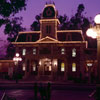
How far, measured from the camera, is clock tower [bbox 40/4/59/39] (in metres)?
44.0

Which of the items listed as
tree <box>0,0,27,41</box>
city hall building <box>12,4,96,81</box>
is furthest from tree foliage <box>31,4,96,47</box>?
tree <box>0,0,27,41</box>

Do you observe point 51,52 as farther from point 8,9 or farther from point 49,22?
point 8,9

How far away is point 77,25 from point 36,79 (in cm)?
3742

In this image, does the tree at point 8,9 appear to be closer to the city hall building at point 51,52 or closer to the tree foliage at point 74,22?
the city hall building at point 51,52

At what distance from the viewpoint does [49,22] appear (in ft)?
145

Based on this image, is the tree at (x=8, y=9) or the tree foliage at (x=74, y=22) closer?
the tree at (x=8, y=9)

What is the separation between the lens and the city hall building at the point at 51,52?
4141cm

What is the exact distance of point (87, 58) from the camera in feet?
147

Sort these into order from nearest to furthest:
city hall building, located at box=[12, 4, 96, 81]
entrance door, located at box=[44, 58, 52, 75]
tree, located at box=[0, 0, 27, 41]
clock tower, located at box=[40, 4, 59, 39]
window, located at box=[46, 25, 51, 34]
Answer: tree, located at box=[0, 0, 27, 41], city hall building, located at box=[12, 4, 96, 81], entrance door, located at box=[44, 58, 52, 75], clock tower, located at box=[40, 4, 59, 39], window, located at box=[46, 25, 51, 34]

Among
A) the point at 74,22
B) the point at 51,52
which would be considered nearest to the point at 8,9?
the point at 51,52

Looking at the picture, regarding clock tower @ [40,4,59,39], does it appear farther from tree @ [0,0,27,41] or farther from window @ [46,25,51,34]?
tree @ [0,0,27,41]

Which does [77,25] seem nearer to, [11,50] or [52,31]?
[11,50]

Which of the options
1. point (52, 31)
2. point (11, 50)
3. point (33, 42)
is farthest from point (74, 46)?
point (11, 50)

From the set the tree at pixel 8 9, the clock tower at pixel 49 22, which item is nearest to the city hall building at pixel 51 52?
the clock tower at pixel 49 22
